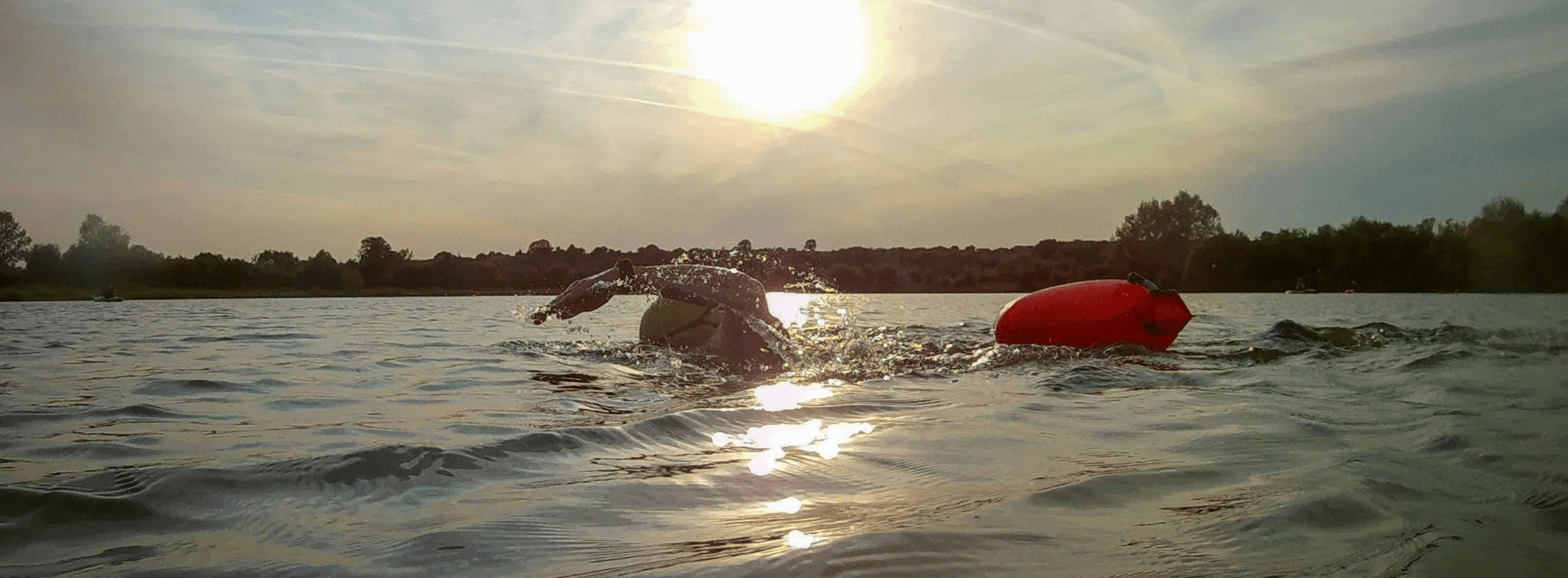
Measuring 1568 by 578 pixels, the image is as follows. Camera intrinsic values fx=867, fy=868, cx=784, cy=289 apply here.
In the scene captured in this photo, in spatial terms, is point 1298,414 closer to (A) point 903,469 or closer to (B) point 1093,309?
(A) point 903,469

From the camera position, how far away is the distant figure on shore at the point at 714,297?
29.3 ft

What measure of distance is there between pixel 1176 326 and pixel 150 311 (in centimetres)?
2444

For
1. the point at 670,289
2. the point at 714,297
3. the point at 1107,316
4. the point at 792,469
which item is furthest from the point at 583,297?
the point at 1107,316

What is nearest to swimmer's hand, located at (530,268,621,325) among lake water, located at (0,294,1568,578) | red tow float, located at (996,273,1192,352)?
lake water, located at (0,294,1568,578)

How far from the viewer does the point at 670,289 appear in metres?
9.01

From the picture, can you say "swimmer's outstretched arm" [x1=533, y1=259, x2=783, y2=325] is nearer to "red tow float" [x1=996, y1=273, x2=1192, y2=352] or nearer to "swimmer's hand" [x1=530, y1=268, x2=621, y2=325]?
"swimmer's hand" [x1=530, y1=268, x2=621, y2=325]

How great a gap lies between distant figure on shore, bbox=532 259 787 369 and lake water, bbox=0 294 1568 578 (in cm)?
62

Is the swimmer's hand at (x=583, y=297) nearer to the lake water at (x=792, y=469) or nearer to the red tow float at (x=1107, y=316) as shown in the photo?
the lake water at (x=792, y=469)

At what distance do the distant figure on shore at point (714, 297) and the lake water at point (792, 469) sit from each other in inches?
24.5

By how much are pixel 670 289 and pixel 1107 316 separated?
505 cm

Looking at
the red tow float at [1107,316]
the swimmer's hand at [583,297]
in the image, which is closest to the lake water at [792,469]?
the swimmer's hand at [583,297]

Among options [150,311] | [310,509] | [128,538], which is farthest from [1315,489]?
[150,311]

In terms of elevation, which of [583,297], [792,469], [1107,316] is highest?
[583,297]

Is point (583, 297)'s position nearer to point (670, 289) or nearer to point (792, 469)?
point (670, 289)
